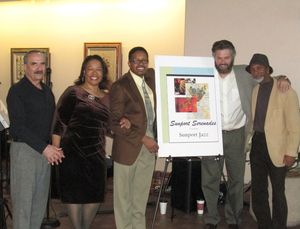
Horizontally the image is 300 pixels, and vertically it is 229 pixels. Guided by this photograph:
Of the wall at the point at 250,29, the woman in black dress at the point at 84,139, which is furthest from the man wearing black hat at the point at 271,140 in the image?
the wall at the point at 250,29

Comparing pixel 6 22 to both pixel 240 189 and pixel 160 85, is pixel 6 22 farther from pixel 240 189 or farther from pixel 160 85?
pixel 240 189

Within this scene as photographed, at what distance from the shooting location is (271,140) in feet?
10.7

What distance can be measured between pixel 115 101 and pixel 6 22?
4.69 metres

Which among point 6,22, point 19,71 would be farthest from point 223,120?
point 6,22

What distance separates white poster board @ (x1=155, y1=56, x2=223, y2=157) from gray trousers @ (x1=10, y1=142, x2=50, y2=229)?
990mm

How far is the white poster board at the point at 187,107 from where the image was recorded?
3.30m

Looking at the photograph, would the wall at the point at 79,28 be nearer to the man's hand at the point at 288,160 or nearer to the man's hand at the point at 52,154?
the man's hand at the point at 288,160

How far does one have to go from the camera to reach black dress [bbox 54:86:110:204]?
2832 mm

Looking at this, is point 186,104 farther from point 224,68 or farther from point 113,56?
point 113,56

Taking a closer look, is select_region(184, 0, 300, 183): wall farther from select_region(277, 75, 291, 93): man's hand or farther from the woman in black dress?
the woman in black dress

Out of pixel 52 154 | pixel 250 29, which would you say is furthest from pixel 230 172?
pixel 250 29

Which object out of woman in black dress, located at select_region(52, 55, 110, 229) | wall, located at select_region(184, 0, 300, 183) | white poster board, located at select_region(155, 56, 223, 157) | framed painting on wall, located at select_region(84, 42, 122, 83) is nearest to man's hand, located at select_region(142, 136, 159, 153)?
white poster board, located at select_region(155, 56, 223, 157)

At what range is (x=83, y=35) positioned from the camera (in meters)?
6.43

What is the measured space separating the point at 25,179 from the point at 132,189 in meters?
0.87
